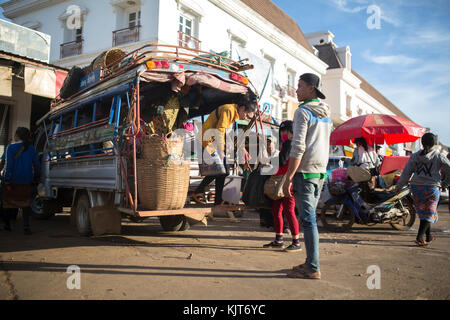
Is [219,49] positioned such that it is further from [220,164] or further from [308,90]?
[308,90]

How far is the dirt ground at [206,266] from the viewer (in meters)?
2.91

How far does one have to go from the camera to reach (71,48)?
1667 centimetres

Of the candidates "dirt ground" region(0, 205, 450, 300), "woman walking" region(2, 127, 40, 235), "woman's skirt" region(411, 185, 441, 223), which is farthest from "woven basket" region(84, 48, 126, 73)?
"woman's skirt" region(411, 185, 441, 223)

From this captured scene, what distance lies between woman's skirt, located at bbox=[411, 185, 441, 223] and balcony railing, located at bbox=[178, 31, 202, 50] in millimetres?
12387

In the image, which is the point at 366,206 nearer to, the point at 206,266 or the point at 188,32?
the point at 206,266

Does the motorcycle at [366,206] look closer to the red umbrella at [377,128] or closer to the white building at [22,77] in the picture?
the red umbrella at [377,128]

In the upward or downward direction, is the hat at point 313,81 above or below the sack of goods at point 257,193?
above

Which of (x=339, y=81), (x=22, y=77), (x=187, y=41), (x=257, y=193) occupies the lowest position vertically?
(x=257, y=193)

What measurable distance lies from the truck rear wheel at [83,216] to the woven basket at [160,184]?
60.4 inches

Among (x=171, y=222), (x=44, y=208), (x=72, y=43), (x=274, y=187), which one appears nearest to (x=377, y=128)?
(x=274, y=187)

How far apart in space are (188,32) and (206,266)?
1401 centimetres

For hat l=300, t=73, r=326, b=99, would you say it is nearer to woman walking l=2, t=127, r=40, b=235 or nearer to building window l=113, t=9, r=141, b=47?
woman walking l=2, t=127, r=40, b=235

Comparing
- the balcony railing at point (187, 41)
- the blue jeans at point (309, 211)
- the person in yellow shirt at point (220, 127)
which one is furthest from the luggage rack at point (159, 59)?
the balcony railing at point (187, 41)

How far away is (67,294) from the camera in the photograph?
2.84 meters
